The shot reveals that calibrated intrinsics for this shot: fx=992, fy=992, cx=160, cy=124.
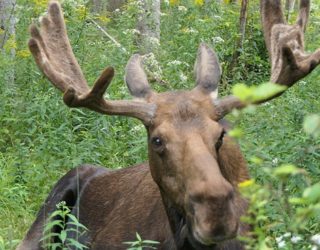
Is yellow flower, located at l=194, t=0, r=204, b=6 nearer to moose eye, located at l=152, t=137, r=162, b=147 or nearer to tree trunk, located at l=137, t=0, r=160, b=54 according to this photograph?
tree trunk, located at l=137, t=0, r=160, b=54

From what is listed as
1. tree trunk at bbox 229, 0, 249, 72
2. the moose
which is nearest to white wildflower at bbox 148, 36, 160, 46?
tree trunk at bbox 229, 0, 249, 72

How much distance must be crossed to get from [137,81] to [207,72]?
0.54 m

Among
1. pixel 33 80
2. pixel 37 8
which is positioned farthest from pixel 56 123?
pixel 37 8

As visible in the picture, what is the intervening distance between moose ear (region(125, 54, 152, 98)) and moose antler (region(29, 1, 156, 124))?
0.23 metres

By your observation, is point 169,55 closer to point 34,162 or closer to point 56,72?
point 34,162

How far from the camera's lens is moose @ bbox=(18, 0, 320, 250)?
596cm

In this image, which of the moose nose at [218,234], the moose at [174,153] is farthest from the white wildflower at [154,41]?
the moose nose at [218,234]

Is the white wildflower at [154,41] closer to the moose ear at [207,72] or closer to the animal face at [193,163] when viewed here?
the moose ear at [207,72]

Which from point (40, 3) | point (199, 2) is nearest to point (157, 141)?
point (40, 3)

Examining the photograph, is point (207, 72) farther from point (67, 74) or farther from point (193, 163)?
point (193, 163)

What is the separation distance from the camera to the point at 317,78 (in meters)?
10.1

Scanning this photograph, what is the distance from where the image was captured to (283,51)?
6.70 m

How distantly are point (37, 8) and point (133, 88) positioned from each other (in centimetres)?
678

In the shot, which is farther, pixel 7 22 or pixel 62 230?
pixel 7 22
